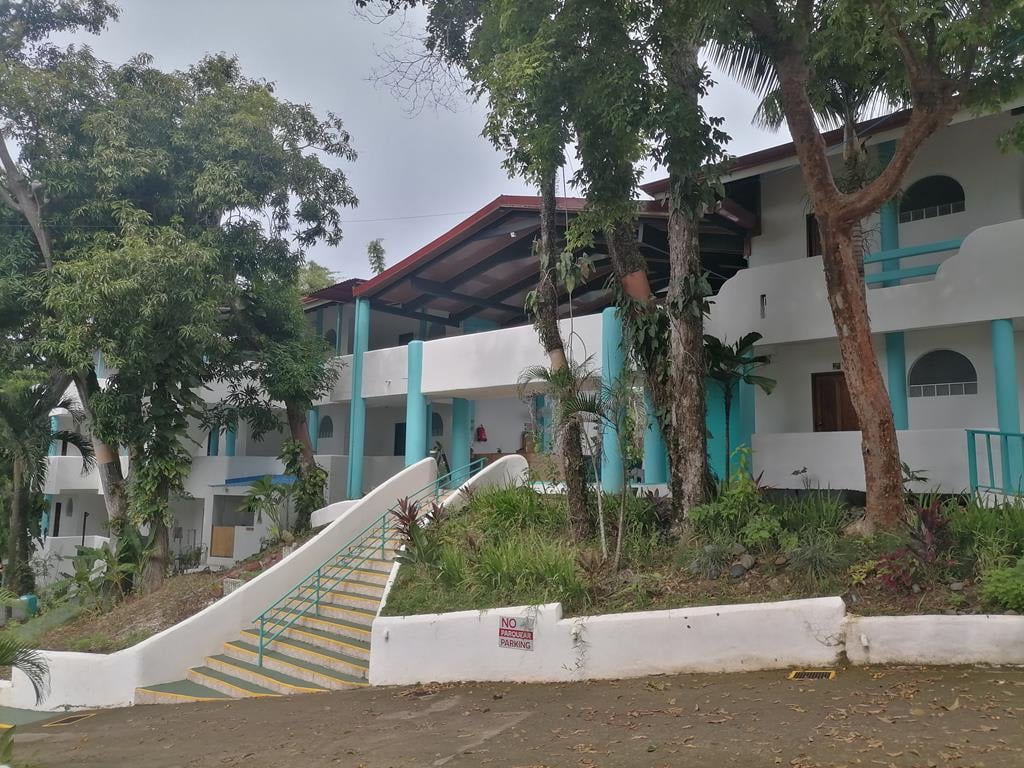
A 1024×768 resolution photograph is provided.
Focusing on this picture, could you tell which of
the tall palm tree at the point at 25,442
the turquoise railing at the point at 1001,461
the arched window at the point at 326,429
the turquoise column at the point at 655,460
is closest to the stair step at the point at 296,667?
the turquoise column at the point at 655,460

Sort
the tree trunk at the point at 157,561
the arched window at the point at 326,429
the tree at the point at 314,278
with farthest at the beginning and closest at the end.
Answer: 1. the tree at the point at 314,278
2. the arched window at the point at 326,429
3. the tree trunk at the point at 157,561

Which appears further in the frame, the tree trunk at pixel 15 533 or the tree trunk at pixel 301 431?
the tree trunk at pixel 15 533

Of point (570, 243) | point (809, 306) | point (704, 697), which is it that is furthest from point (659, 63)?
point (704, 697)

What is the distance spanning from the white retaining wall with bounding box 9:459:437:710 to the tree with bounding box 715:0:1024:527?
8832 mm

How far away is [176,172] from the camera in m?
15.8

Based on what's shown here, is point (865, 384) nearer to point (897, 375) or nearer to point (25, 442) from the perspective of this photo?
point (897, 375)

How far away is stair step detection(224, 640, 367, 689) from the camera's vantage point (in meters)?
9.55

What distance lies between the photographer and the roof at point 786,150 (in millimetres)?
11977

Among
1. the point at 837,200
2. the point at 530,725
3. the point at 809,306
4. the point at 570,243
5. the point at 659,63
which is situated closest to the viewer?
the point at 530,725

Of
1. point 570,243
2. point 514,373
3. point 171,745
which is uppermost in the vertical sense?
point 570,243

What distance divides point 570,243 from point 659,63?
8.49ft

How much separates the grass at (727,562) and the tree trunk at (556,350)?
42 cm

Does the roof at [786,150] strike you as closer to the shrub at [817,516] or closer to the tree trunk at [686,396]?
the tree trunk at [686,396]

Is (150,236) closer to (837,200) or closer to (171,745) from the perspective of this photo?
(171,745)
